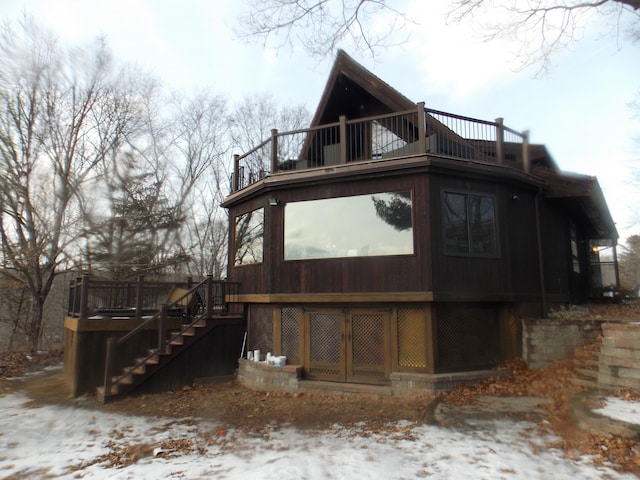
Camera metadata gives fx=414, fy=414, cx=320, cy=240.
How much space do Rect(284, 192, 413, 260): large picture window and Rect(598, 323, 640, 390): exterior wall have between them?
383 centimetres

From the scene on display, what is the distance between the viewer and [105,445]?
6086mm

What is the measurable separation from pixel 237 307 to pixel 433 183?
6112 millimetres

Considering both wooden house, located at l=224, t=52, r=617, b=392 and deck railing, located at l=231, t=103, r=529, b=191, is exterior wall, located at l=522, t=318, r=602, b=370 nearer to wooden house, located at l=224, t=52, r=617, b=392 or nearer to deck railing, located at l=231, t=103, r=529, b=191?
wooden house, located at l=224, t=52, r=617, b=392

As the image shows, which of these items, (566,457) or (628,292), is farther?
(628,292)

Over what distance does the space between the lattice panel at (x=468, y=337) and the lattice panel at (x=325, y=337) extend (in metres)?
2.16

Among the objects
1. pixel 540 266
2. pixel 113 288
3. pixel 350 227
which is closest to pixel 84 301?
pixel 113 288

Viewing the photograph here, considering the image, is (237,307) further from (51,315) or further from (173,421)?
(51,315)

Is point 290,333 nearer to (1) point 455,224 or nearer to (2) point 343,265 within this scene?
(2) point 343,265

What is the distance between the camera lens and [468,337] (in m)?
8.71

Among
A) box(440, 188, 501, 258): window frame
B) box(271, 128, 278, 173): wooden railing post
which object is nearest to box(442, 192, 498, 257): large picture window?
box(440, 188, 501, 258): window frame

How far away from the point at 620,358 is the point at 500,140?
5.06 m

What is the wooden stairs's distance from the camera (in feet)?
29.3

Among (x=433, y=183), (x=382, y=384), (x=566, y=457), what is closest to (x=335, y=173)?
(x=433, y=183)

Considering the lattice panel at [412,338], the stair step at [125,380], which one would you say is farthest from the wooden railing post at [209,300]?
→ the lattice panel at [412,338]
